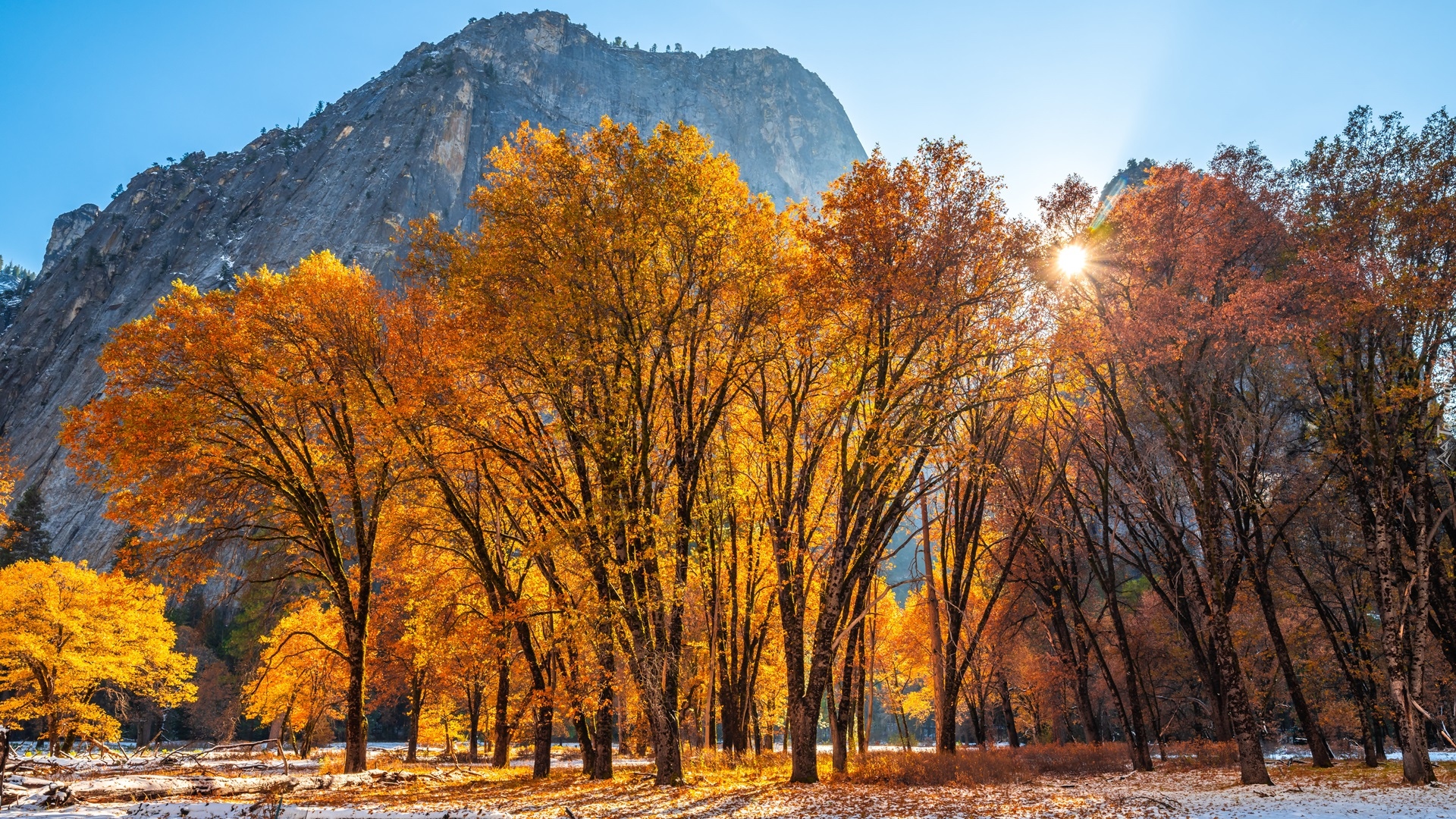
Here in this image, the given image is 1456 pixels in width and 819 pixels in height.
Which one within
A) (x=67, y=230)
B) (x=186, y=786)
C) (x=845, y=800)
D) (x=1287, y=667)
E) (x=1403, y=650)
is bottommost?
(x=845, y=800)

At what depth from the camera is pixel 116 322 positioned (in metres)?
127

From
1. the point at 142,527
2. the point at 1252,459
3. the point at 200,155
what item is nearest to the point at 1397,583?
the point at 1252,459

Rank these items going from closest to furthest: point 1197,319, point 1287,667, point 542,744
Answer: point 1197,319
point 1287,667
point 542,744

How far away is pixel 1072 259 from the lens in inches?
687

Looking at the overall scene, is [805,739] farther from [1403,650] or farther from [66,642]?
[66,642]

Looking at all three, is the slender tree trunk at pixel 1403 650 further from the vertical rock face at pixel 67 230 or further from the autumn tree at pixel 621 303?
the vertical rock face at pixel 67 230

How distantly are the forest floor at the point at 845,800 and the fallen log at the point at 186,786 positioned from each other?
44 cm

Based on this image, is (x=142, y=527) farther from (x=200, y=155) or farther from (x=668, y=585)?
(x=200, y=155)

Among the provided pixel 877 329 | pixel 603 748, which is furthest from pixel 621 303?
pixel 603 748

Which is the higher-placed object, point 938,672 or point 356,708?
point 938,672

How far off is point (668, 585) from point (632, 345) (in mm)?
5483

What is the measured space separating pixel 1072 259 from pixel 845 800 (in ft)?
43.9

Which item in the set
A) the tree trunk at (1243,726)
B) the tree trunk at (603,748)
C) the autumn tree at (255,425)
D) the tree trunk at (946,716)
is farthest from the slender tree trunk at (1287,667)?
the autumn tree at (255,425)

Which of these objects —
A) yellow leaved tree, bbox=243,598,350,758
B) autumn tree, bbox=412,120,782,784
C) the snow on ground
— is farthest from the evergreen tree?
autumn tree, bbox=412,120,782,784
